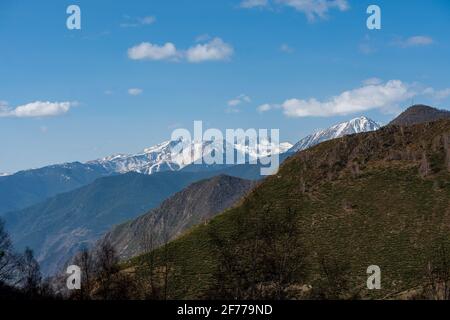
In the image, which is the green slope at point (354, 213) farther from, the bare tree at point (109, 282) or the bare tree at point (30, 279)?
the bare tree at point (30, 279)

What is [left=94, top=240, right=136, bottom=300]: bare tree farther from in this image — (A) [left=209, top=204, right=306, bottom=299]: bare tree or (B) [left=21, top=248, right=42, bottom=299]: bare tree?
(A) [left=209, top=204, right=306, bottom=299]: bare tree

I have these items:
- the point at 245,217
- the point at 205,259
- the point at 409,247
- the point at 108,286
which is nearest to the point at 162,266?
the point at 205,259

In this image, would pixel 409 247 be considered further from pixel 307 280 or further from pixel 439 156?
pixel 439 156

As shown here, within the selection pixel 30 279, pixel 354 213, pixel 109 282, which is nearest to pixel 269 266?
pixel 109 282

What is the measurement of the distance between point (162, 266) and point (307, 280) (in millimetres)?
28032

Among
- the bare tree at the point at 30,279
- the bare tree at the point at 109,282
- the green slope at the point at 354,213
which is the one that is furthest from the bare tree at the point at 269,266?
the bare tree at the point at 30,279

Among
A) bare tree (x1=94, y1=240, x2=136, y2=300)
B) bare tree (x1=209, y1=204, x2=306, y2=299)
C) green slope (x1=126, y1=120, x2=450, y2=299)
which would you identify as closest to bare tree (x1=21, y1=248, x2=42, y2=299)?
bare tree (x1=94, y1=240, x2=136, y2=300)

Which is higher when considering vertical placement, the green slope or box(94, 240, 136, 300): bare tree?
the green slope

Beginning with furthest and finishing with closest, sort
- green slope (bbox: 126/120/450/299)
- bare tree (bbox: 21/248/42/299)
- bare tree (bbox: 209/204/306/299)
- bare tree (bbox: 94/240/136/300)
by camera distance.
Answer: green slope (bbox: 126/120/450/299) < bare tree (bbox: 21/248/42/299) < bare tree (bbox: 94/240/136/300) < bare tree (bbox: 209/204/306/299)

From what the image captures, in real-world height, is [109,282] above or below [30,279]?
above

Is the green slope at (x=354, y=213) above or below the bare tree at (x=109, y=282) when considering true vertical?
above

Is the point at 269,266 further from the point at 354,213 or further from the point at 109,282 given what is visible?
the point at 354,213

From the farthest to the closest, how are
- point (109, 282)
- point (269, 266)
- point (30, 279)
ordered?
point (30, 279)
point (109, 282)
point (269, 266)
